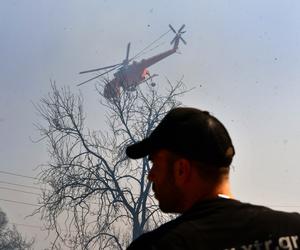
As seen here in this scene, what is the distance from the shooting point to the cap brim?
60.5 inches

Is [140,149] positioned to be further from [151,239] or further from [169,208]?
[151,239]

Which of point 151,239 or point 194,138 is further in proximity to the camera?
point 194,138

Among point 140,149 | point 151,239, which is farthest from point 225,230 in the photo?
point 140,149

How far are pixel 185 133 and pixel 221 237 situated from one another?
1.06ft

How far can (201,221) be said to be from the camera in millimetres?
1363

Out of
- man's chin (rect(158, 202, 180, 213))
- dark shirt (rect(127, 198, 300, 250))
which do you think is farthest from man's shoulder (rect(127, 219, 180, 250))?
man's chin (rect(158, 202, 180, 213))

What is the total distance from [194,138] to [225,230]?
29cm

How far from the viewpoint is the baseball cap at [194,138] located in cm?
146

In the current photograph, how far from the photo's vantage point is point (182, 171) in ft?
4.78

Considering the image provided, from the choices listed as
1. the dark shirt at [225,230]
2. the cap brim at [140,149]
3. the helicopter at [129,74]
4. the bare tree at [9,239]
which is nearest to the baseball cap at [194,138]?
the cap brim at [140,149]

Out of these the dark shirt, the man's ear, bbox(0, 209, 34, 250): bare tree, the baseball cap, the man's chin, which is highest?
bbox(0, 209, 34, 250): bare tree

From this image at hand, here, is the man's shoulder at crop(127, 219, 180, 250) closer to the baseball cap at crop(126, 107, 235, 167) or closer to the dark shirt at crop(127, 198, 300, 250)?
the dark shirt at crop(127, 198, 300, 250)

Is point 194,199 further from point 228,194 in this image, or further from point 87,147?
point 87,147

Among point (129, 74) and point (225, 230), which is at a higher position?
point (129, 74)
